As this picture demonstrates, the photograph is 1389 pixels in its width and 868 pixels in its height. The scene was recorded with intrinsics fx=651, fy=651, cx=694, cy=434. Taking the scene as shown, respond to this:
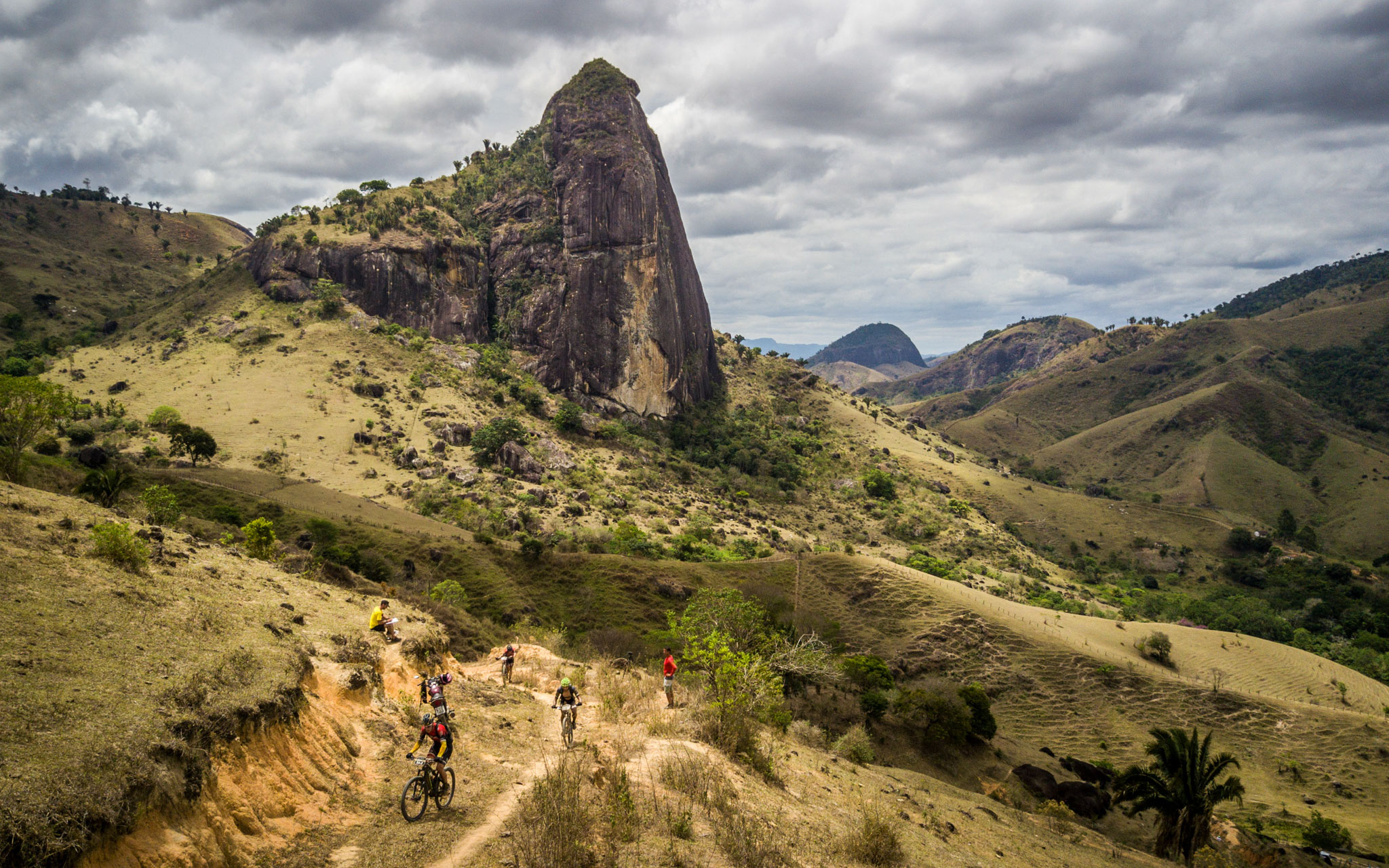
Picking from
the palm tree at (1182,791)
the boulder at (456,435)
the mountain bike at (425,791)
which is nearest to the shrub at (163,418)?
the boulder at (456,435)

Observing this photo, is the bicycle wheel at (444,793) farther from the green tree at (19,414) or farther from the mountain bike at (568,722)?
Result: the green tree at (19,414)

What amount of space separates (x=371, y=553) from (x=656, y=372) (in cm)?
6582

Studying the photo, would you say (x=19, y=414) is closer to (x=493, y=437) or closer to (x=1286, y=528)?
(x=493, y=437)

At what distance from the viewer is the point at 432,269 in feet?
325

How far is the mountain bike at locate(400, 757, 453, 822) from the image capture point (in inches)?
438

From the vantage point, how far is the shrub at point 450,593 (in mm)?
35781

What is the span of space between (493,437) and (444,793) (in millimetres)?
64837

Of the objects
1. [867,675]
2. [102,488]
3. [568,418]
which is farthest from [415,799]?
[568,418]

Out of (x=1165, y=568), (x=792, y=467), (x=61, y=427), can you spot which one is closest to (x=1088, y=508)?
(x=1165, y=568)

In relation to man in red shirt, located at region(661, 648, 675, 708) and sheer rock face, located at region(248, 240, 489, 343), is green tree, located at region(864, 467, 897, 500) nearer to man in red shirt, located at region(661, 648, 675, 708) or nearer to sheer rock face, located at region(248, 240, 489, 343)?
sheer rock face, located at region(248, 240, 489, 343)

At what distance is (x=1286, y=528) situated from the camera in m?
93.9

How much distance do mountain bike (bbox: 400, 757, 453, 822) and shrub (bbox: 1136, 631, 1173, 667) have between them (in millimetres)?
47953

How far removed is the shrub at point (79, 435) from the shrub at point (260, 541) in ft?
133

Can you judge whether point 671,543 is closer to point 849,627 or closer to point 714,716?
point 849,627
